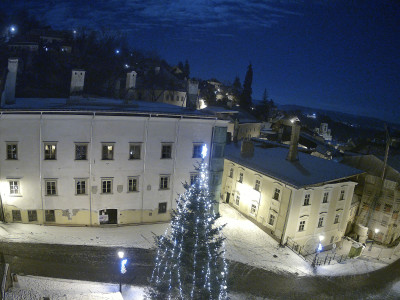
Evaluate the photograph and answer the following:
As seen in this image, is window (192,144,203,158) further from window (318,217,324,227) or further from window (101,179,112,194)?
window (318,217,324,227)

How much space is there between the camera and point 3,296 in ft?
48.1

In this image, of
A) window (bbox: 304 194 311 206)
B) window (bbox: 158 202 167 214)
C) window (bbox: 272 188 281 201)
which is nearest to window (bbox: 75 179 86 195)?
window (bbox: 158 202 167 214)

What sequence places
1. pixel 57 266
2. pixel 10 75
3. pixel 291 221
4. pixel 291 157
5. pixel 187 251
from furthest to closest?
pixel 291 157 → pixel 291 221 → pixel 10 75 → pixel 57 266 → pixel 187 251

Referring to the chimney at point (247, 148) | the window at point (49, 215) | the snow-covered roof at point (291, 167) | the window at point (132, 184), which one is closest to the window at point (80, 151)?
the window at point (132, 184)

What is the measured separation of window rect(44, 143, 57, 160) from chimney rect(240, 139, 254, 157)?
65.2 ft

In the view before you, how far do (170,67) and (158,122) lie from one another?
84.7m

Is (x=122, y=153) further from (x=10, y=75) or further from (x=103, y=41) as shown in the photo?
(x=103, y=41)

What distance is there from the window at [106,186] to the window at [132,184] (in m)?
1.57

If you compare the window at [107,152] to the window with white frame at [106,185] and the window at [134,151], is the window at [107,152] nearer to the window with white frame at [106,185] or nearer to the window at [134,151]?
the window at [134,151]

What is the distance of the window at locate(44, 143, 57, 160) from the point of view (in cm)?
2247

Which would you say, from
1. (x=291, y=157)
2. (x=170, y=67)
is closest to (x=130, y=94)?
(x=291, y=157)

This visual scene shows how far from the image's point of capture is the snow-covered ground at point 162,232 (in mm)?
22312

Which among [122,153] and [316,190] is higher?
[122,153]

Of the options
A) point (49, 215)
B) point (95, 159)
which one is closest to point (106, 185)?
point (95, 159)
